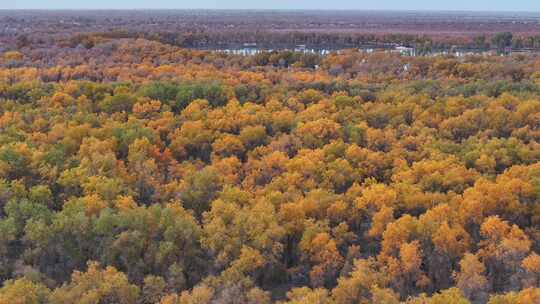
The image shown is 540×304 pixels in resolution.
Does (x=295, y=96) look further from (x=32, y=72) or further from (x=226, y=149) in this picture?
(x=32, y=72)

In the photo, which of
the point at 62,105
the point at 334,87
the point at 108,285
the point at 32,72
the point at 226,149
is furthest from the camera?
the point at 32,72

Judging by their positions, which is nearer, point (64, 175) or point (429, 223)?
point (429, 223)

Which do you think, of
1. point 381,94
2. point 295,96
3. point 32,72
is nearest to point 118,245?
point 295,96

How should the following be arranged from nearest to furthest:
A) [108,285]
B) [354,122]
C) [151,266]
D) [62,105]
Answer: [108,285] < [151,266] < [354,122] < [62,105]

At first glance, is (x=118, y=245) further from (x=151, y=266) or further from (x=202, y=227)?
(x=202, y=227)

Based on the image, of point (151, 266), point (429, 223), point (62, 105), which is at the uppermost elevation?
point (62, 105)

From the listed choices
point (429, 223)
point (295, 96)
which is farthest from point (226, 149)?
point (429, 223)

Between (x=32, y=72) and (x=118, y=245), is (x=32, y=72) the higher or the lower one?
the higher one
